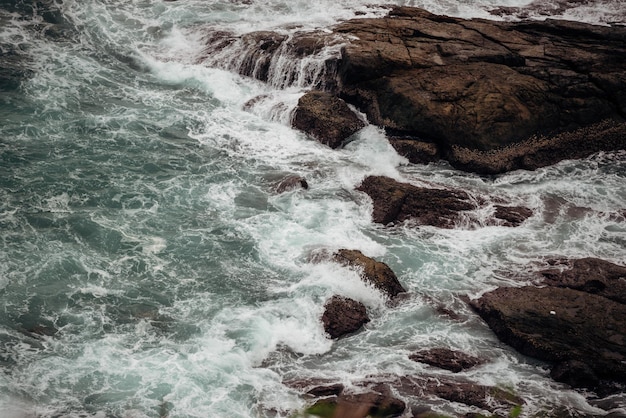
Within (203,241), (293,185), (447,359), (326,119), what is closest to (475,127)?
(326,119)

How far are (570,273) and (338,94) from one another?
35.9 ft

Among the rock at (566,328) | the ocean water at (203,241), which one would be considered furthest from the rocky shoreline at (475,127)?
the ocean water at (203,241)

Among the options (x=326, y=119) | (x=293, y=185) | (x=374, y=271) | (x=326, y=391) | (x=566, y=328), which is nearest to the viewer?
(x=326, y=391)

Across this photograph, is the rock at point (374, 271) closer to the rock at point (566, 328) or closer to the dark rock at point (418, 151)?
the rock at point (566, 328)

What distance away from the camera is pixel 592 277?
14367mm

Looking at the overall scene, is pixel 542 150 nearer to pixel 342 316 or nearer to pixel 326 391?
pixel 342 316

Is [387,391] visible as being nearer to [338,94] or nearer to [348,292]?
→ [348,292]

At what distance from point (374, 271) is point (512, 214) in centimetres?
554

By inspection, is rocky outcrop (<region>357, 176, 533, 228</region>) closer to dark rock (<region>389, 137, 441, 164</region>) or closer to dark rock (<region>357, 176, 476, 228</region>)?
dark rock (<region>357, 176, 476, 228</region>)

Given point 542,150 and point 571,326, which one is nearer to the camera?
point 571,326

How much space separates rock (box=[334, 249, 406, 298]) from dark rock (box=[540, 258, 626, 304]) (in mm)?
3849

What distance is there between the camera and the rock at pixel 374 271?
14.5 meters

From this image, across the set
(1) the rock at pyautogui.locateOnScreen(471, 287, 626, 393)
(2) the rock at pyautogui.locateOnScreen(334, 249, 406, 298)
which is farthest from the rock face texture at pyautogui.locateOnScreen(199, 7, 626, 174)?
(1) the rock at pyautogui.locateOnScreen(471, 287, 626, 393)

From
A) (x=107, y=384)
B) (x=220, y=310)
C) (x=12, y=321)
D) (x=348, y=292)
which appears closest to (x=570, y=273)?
(x=348, y=292)
